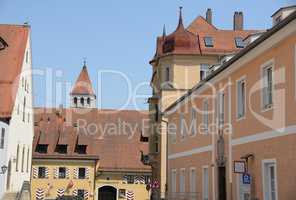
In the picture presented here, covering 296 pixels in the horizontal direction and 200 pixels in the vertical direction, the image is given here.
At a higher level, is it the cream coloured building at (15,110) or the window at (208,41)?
the window at (208,41)

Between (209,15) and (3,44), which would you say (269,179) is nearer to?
(3,44)

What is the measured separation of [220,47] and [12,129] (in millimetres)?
21594

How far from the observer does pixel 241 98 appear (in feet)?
63.9

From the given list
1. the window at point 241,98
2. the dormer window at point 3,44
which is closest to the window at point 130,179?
the dormer window at point 3,44

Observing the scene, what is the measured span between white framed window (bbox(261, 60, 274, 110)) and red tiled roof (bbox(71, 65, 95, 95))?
91563 millimetres

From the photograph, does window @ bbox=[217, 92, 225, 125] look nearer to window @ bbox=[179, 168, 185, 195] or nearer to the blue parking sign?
the blue parking sign

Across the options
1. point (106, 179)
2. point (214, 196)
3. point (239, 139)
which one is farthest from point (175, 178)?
point (106, 179)

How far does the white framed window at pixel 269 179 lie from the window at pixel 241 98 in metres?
3.11

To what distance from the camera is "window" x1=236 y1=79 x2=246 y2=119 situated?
19019mm

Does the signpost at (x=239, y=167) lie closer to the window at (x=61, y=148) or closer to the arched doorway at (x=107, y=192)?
the arched doorway at (x=107, y=192)

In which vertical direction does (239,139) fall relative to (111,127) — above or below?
below

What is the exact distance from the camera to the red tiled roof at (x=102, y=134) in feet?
202

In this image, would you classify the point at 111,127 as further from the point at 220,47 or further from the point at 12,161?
the point at 12,161

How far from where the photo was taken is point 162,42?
48.4m
